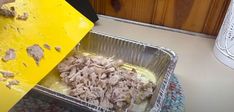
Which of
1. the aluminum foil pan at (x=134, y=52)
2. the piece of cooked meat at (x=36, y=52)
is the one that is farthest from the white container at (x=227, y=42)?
the piece of cooked meat at (x=36, y=52)

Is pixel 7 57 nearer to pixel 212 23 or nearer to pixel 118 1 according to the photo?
pixel 118 1

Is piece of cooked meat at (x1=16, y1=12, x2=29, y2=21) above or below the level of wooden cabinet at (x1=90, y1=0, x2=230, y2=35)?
above

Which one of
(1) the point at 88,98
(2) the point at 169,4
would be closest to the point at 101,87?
(1) the point at 88,98

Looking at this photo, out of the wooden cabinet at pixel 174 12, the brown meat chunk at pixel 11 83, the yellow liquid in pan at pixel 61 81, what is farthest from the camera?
the wooden cabinet at pixel 174 12

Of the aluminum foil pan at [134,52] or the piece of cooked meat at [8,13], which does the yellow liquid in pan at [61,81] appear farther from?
the piece of cooked meat at [8,13]

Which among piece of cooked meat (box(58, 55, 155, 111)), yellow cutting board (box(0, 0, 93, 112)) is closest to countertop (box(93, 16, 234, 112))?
piece of cooked meat (box(58, 55, 155, 111))

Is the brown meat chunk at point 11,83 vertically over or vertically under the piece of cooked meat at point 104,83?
over

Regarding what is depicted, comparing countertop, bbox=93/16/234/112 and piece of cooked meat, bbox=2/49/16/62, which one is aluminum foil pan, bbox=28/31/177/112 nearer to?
countertop, bbox=93/16/234/112
